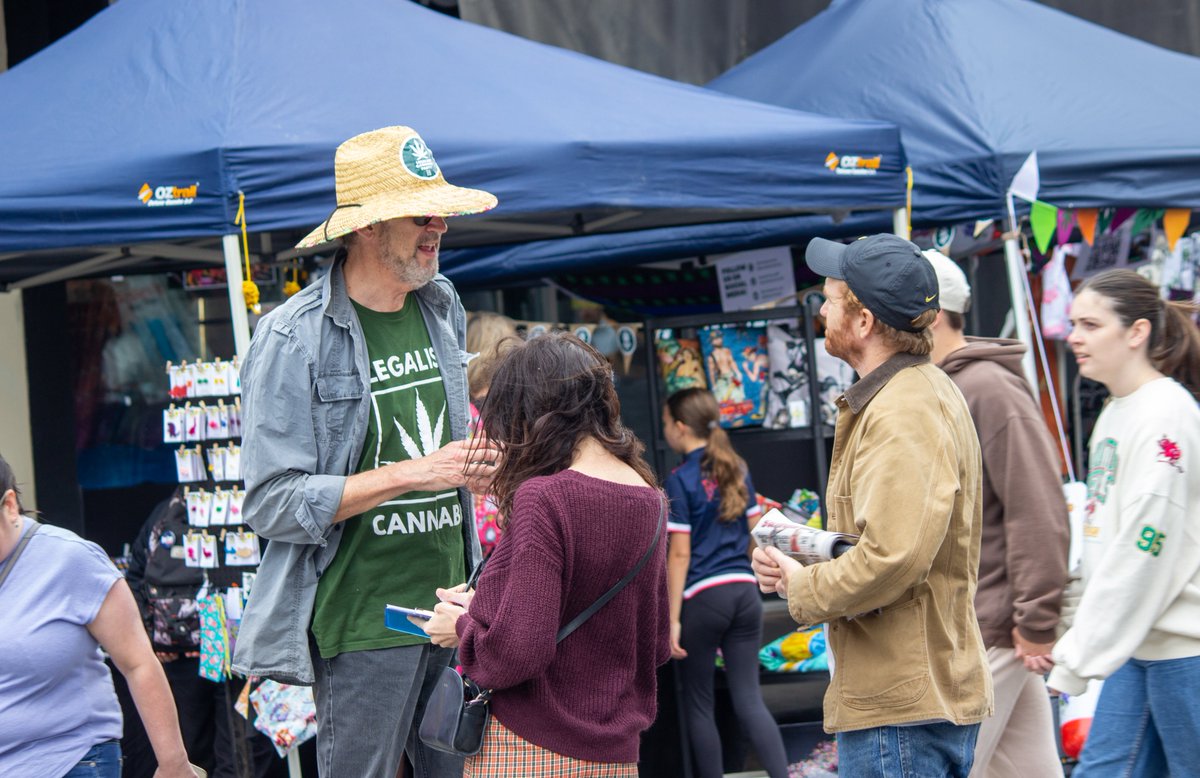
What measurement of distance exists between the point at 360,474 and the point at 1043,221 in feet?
11.5

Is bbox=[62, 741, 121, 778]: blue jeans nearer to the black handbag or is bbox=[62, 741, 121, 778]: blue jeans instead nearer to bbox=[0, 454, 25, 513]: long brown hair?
bbox=[0, 454, 25, 513]: long brown hair

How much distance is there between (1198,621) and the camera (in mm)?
3016

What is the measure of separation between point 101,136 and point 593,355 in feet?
8.64

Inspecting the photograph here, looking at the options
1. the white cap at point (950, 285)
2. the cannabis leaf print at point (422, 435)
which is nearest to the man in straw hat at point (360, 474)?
the cannabis leaf print at point (422, 435)

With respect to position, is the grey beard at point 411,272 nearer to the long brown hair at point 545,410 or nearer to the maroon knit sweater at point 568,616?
the long brown hair at point 545,410

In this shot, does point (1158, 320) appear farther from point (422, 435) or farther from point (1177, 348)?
point (422, 435)

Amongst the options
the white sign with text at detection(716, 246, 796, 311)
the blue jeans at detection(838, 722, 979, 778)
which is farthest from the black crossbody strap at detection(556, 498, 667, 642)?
the white sign with text at detection(716, 246, 796, 311)

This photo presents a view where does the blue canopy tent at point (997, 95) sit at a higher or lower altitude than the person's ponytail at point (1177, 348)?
higher

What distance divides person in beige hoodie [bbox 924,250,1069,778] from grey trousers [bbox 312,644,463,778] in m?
1.60

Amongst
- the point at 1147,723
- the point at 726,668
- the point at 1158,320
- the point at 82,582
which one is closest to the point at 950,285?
the point at 1158,320

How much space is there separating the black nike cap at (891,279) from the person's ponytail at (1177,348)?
103cm

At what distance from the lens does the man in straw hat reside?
283 centimetres

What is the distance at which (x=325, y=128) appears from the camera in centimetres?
417

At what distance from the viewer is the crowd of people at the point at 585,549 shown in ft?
7.48
